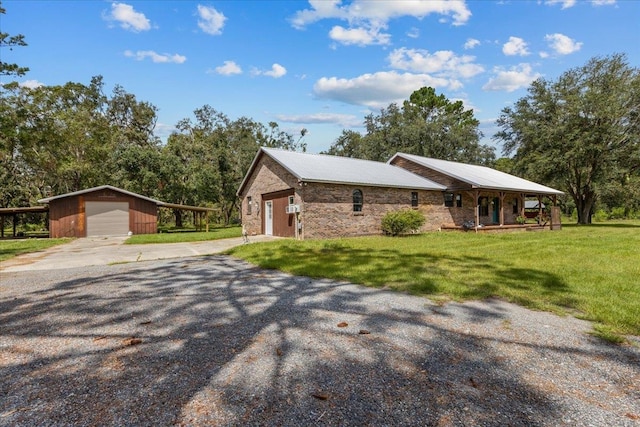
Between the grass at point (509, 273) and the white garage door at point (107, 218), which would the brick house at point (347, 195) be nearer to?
the grass at point (509, 273)

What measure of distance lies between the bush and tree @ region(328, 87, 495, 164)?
24183mm

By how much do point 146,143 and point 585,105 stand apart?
149ft

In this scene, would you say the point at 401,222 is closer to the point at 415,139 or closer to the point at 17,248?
the point at 17,248

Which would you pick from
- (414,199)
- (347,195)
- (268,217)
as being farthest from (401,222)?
(268,217)

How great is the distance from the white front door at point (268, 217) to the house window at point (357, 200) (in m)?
5.10

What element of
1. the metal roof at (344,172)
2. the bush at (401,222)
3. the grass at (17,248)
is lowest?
the grass at (17,248)

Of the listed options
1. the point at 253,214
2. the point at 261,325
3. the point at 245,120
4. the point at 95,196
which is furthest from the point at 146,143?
the point at 261,325

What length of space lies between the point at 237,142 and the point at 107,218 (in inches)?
795

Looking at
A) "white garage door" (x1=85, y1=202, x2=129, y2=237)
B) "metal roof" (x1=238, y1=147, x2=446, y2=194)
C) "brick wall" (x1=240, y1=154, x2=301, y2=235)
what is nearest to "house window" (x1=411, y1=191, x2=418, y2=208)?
"metal roof" (x1=238, y1=147, x2=446, y2=194)

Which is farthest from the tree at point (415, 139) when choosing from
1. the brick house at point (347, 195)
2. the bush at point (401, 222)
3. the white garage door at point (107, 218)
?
the white garage door at point (107, 218)

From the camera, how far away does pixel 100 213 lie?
22703 mm

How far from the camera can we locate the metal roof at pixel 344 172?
54.9 ft

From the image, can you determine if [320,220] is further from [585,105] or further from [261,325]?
[585,105]

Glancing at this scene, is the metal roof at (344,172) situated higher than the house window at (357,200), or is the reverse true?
the metal roof at (344,172)
